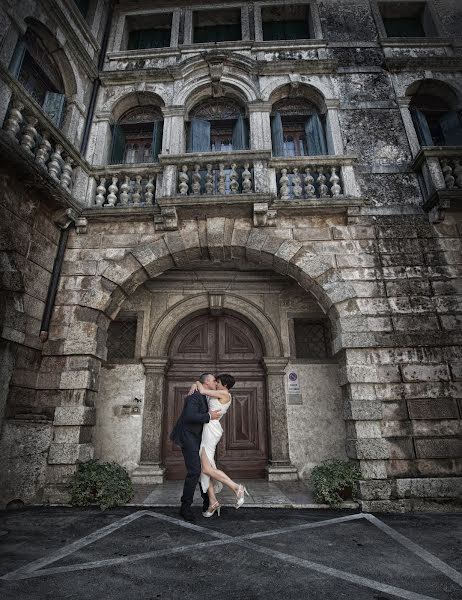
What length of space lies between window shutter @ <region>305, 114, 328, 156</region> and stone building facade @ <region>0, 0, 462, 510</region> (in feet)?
0.14

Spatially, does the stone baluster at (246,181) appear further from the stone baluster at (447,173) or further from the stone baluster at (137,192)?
the stone baluster at (447,173)

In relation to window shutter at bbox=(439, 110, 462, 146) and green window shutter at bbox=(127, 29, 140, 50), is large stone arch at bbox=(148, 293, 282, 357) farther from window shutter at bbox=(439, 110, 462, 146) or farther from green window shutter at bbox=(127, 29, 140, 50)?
green window shutter at bbox=(127, 29, 140, 50)

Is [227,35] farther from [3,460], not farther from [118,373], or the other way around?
[3,460]

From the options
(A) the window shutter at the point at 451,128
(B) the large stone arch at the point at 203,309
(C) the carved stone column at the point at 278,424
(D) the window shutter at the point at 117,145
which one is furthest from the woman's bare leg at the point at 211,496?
(A) the window shutter at the point at 451,128

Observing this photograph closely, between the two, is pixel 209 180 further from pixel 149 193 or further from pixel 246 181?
pixel 149 193

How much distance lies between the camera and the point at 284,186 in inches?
226

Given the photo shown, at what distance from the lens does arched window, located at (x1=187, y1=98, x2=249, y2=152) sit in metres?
6.82

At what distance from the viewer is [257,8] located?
8.27 meters

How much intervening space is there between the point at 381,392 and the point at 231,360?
3096 mm

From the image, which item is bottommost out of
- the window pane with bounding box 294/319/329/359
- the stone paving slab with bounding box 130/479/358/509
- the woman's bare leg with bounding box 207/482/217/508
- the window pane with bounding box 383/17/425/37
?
the stone paving slab with bounding box 130/479/358/509

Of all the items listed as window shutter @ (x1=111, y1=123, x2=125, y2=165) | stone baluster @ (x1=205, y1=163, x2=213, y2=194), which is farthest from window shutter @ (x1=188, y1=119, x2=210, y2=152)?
window shutter @ (x1=111, y1=123, x2=125, y2=165)

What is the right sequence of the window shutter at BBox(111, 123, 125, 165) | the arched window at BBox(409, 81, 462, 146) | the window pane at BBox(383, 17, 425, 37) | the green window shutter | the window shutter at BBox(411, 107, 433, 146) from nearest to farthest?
1. the window shutter at BBox(411, 107, 433, 146)
2. the arched window at BBox(409, 81, 462, 146)
3. the window shutter at BBox(111, 123, 125, 165)
4. the window pane at BBox(383, 17, 425, 37)
5. the green window shutter

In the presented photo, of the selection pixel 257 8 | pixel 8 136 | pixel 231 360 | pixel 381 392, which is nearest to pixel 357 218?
pixel 381 392

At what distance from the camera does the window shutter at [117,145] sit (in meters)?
6.80
